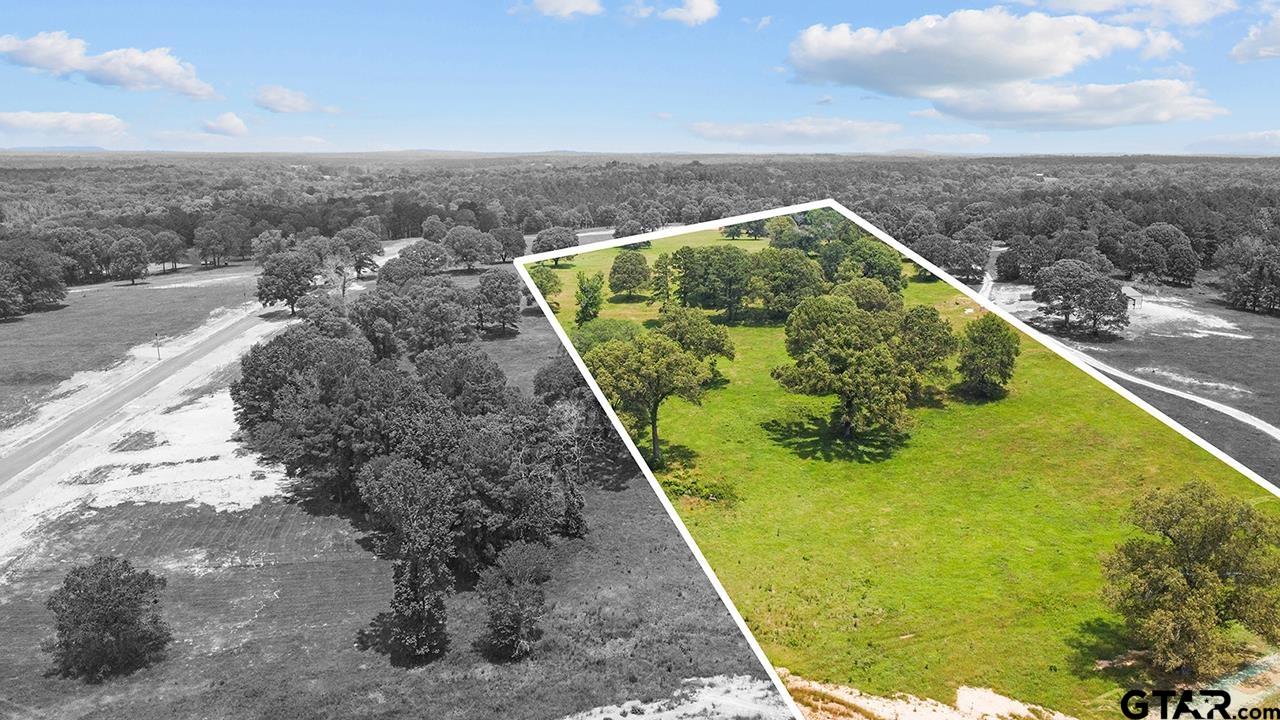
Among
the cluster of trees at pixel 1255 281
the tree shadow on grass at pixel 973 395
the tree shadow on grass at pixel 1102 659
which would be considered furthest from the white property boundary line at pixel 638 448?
the cluster of trees at pixel 1255 281

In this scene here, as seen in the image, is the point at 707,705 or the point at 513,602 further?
the point at 513,602

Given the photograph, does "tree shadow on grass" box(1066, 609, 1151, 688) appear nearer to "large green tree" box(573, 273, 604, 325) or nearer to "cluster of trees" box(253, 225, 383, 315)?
"large green tree" box(573, 273, 604, 325)

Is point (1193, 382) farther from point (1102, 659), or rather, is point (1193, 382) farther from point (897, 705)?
point (897, 705)

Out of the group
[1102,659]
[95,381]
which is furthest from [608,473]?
[95,381]

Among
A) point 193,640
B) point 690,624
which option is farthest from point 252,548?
point 690,624

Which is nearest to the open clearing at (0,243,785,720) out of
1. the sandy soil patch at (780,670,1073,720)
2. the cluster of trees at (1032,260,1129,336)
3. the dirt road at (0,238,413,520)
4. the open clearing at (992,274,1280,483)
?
the dirt road at (0,238,413,520)

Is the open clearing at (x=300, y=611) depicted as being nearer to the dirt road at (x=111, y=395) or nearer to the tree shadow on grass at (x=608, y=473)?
the tree shadow on grass at (x=608, y=473)
